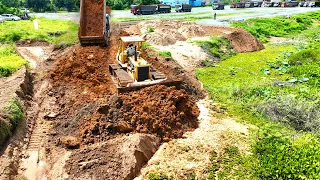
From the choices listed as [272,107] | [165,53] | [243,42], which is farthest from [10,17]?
[272,107]

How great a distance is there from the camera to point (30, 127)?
1180 cm

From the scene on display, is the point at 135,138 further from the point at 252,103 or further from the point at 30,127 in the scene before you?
the point at 252,103

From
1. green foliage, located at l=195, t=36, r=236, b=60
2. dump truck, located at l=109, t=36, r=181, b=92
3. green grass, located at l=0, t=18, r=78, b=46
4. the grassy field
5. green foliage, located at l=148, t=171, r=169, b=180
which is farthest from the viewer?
green foliage, located at l=195, t=36, r=236, b=60

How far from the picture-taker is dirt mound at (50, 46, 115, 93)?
48.1 ft

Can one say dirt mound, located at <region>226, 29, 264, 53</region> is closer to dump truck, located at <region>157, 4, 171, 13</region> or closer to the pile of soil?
the pile of soil

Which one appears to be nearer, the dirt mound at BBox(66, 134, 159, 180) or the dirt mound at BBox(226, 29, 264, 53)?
the dirt mound at BBox(66, 134, 159, 180)

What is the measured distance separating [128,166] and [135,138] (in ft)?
3.71

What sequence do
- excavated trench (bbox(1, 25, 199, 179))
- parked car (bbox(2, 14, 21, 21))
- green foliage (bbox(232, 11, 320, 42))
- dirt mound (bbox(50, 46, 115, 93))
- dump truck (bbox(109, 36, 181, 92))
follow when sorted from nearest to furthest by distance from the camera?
1. excavated trench (bbox(1, 25, 199, 179))
2. dump truck (bbox(109, 36, 181, 92))
3. dirt mound (bbox(50, 46, 115, 93))
4. green foliage (bbox(232, 11, 320, 42))
5. parked car (bbox(2, 14, 21, 21))

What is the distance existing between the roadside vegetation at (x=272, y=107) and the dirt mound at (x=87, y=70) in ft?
17.8

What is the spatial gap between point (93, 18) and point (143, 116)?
10975 millimetres

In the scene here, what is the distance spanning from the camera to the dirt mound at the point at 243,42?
2686 centimetres

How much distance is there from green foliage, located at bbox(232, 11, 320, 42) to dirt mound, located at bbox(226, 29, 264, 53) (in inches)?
147

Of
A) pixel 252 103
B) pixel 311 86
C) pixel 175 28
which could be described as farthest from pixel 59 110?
pixel 175 28

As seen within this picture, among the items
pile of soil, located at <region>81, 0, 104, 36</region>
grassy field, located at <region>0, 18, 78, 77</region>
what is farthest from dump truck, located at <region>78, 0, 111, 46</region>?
grassy field, located at <region>0, 18, 78, 77</region>
